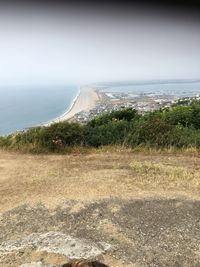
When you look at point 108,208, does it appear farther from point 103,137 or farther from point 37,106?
point 37,106

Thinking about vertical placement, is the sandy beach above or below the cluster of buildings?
below

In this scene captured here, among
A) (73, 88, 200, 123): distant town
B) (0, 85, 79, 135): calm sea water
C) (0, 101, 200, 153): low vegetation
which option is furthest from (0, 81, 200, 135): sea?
→ (0, 101, 200, 153): low vegetation

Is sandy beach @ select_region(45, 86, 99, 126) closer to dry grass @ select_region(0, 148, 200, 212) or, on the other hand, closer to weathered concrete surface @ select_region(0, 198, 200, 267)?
dry grass @ select_region(0, 148, 200, 212)

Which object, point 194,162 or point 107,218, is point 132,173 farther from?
point 107,218

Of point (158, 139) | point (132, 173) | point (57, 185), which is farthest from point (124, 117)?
point (57, 185)

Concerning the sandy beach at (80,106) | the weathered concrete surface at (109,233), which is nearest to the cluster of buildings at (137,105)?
the sandy beach at (80,106)

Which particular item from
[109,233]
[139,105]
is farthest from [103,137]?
[139,105]

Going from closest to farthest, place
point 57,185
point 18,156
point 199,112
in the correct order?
point 57,185, point 18,156, point 199,112
